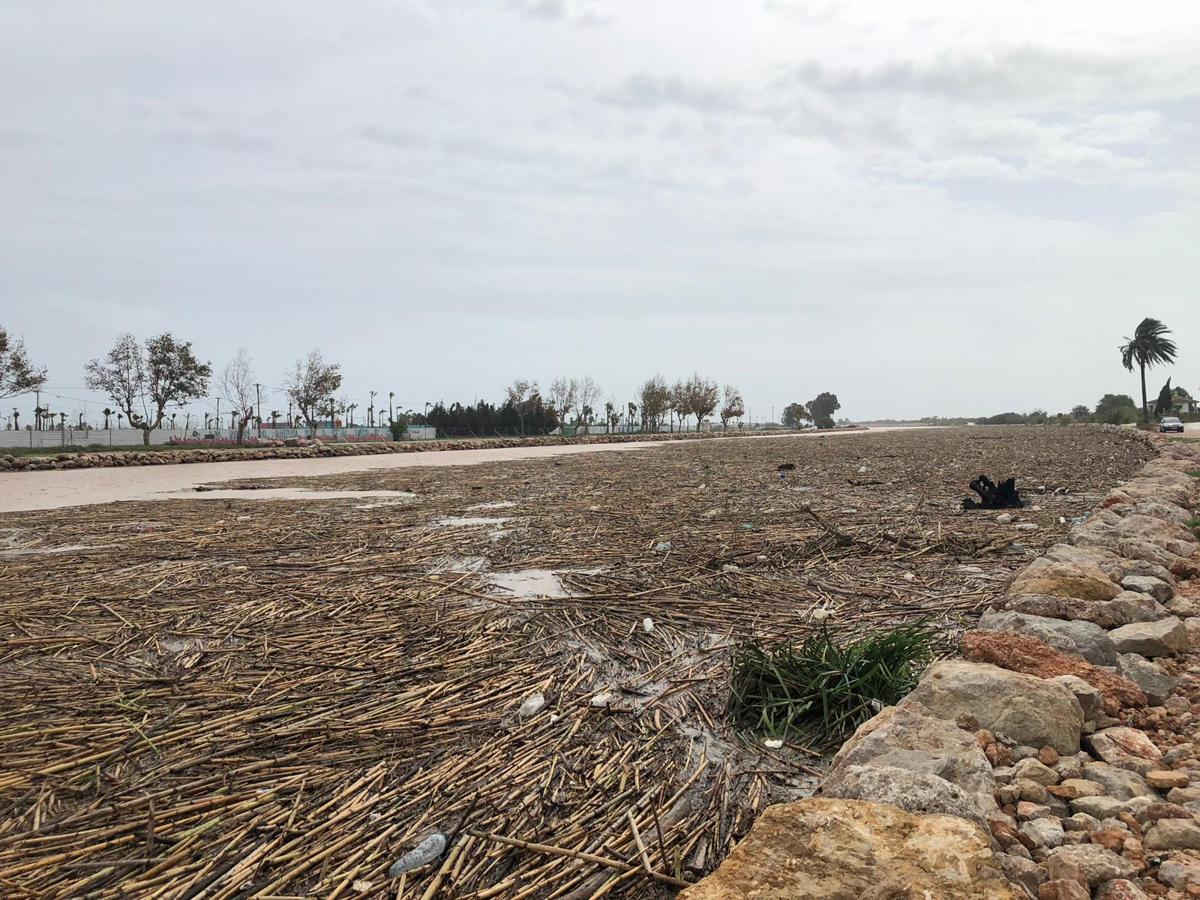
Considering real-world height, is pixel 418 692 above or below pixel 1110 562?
below

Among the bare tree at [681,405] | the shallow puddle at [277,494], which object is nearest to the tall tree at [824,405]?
the bare tree at [681,405]

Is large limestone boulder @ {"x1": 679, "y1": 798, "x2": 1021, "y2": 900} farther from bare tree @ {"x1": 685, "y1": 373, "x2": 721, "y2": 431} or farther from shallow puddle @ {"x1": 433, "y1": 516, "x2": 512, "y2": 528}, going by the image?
bare tree @ {"x1": 685, "y1": 373, "x2": 721, "y2": 431}

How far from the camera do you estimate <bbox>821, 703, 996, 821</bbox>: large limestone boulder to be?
6.73ft

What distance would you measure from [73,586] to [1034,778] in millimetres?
6931

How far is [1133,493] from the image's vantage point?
8.15 m

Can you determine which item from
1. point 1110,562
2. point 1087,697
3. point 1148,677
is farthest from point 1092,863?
point 1110,562

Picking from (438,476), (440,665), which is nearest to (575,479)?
(438,476)

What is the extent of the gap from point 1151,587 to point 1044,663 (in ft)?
6.16

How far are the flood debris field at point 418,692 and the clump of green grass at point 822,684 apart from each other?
19 centimetres

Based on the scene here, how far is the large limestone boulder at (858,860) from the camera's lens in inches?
65.6

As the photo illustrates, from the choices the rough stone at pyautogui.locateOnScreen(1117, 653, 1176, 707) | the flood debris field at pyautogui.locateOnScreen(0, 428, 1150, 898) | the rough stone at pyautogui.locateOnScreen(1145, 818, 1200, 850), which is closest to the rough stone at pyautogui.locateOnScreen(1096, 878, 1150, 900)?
the rough stone at pyautogui.locateOnScreen(1145, 818, 1200, 850)

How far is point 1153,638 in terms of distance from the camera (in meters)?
3.33

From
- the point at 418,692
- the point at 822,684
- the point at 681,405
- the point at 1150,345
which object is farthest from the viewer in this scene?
the point at 681,405

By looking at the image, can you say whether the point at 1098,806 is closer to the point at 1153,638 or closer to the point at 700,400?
the point at 1153,638
